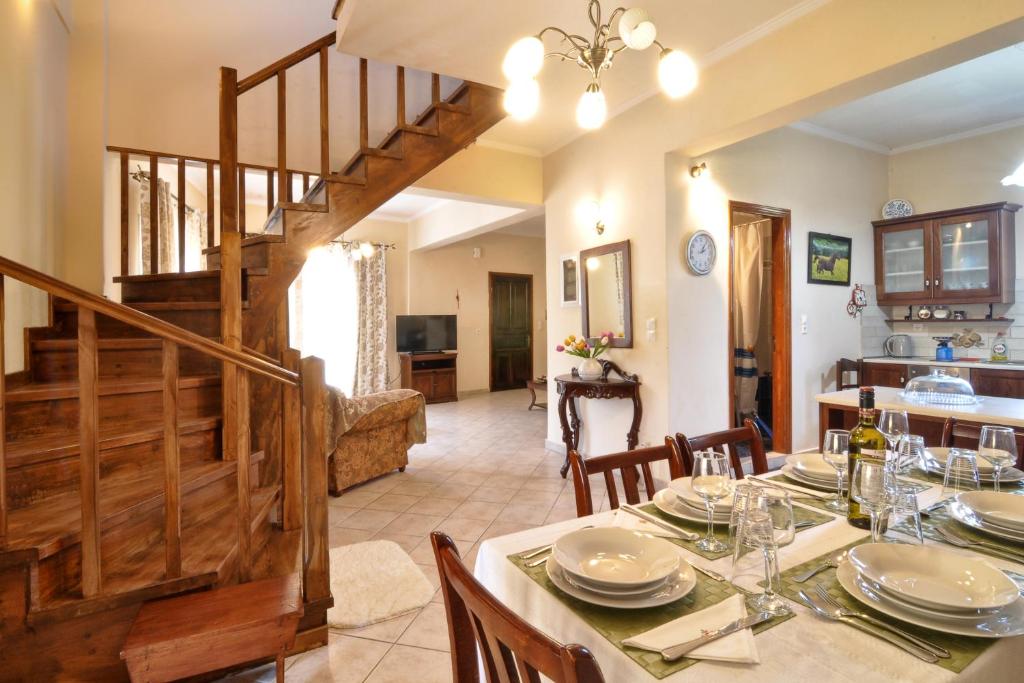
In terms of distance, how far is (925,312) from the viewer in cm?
454

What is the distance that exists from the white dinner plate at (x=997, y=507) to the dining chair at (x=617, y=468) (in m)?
0.69

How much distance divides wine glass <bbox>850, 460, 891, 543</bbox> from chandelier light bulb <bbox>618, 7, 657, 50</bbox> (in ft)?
4.85

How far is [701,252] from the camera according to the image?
354cm

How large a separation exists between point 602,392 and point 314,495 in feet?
7.42

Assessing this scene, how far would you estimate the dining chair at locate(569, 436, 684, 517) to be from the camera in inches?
51.8

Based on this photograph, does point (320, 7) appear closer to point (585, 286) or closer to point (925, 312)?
point (585, 286)

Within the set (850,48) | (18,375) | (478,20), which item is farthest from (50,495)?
(850,48)

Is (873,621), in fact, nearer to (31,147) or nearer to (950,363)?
(31,147)

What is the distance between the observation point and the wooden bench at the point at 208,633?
1.40 m

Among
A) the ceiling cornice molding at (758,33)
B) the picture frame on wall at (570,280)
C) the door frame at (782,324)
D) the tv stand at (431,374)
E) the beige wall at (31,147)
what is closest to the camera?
the beige wall at (31,147)

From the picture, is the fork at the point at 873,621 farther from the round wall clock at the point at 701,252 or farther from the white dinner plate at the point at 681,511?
the round wall clock at the point at 701,252

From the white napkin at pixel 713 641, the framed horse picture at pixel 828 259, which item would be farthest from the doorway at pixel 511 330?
the white napkin at pixel 713 641

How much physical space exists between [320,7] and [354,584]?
3.89 m

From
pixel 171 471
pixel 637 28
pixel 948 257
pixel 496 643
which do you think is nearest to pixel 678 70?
pixel 637 28
